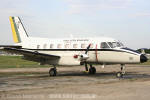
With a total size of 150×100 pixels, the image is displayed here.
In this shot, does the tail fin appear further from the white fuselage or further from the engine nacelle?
the engine nacelle

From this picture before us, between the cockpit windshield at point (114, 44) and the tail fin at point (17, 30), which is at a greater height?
the tail fin at point (17, 30)

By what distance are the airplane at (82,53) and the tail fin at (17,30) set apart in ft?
9.65

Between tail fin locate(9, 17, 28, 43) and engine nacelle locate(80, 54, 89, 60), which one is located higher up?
tail fin locate(9, 17, 28, 43)

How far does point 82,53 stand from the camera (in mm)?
22859

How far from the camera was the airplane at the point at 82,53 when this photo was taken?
20.9 meters

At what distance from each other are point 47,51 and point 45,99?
588 inches

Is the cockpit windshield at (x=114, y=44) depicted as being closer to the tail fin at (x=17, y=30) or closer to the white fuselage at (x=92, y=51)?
the white fuselage at (x=92, y=51)

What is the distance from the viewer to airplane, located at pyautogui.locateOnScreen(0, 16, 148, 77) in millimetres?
20875

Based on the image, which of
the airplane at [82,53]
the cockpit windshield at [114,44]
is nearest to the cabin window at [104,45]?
the airplane at [82,53]

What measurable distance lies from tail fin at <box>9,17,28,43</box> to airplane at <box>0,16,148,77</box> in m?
2.94

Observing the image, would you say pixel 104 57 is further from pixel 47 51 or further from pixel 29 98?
pixel 29 98

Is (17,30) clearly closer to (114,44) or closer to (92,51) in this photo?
(92,51)

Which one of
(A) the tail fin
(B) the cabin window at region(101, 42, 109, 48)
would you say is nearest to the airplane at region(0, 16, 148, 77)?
(B) the cabin window at region(101, 42, 109, 48)

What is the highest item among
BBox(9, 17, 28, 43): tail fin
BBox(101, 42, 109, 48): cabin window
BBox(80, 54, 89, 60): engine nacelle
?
BBox(9, 17, 28, 43): tail fin
